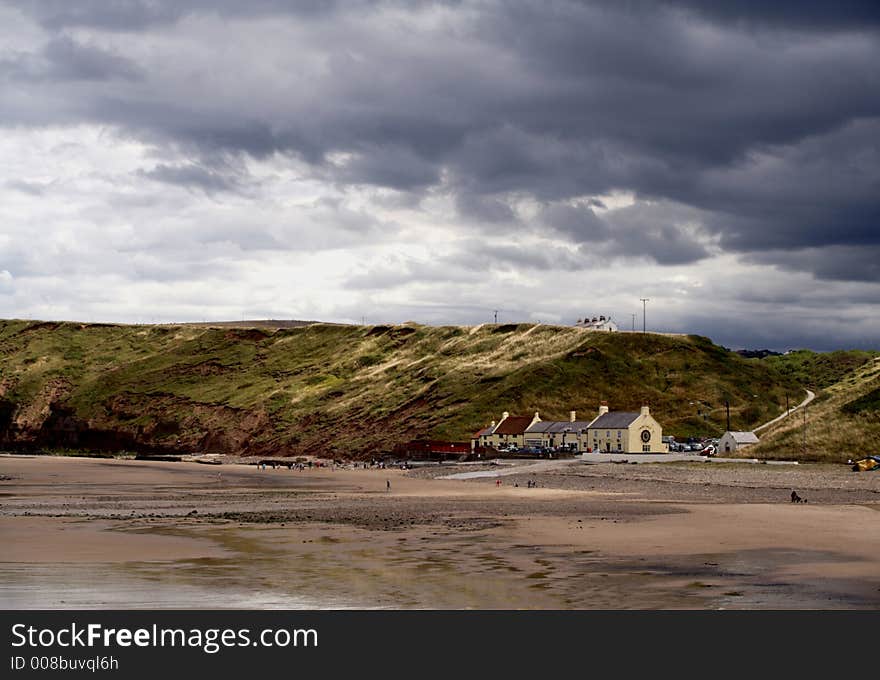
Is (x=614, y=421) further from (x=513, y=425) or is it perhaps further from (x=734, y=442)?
(x=734, y=442)

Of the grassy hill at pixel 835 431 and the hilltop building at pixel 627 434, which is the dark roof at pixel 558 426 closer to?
the hilltop building at pixel 627 434

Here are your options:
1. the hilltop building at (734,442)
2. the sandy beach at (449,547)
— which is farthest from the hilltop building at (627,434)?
the sandy beach at (449,547)

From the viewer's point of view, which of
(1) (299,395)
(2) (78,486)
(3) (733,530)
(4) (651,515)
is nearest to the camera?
(3) (733,530)

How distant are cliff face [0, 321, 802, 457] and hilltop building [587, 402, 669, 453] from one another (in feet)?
67.4

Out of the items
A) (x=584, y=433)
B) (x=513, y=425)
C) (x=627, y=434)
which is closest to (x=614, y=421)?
(x=627, y=434)

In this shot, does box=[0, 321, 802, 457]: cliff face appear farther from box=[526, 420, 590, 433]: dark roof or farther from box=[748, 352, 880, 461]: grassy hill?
box=[748, 352, 880, 461]: grassy hill

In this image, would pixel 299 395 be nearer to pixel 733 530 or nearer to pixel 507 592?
pixel 733 530

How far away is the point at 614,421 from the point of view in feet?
371

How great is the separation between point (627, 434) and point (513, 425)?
60.9ft

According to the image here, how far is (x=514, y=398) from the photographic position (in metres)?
140

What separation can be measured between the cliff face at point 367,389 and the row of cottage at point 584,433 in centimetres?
749
